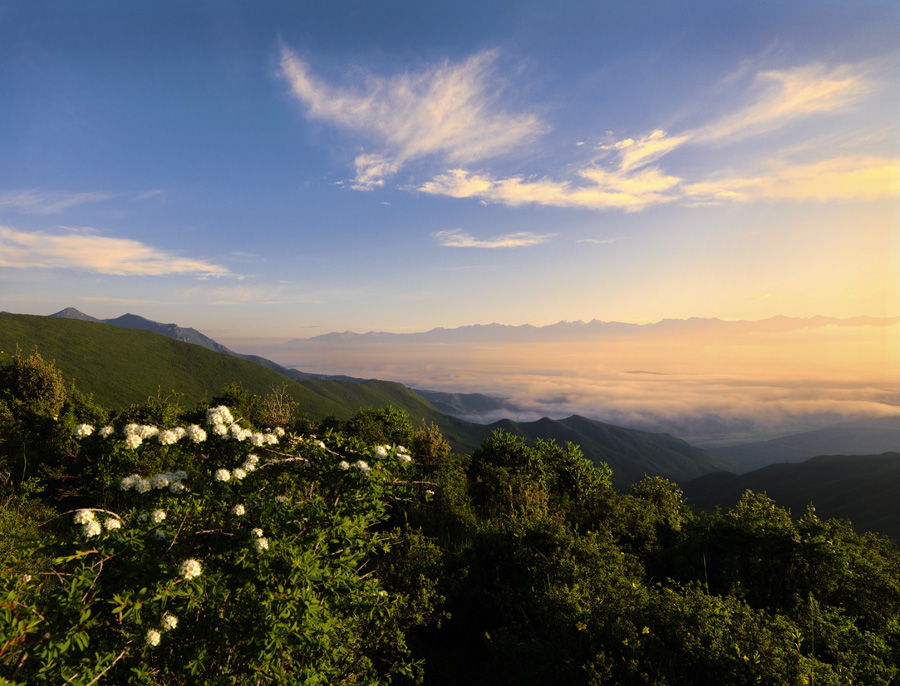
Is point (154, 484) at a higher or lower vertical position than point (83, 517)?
higher

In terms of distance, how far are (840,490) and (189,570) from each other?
21707 cm

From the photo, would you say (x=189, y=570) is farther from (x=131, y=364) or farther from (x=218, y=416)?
(x=131, y=364)

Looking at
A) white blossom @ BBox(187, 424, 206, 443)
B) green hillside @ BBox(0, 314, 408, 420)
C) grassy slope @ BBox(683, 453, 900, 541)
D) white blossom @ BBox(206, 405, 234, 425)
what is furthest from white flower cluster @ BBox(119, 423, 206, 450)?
grassy slope @ BBox(683, 453, 900, 541)

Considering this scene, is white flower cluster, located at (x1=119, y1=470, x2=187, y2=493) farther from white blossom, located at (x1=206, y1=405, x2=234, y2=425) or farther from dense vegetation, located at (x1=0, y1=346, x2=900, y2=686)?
Result: white blossom, located at (x1=206, y1=405, x2=234, y2=425)

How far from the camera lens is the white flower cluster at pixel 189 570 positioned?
14.9 ft

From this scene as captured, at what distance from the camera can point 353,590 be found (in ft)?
18.5

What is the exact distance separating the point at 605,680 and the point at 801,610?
7.25m

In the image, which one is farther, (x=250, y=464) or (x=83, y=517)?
(x=250, y=464)

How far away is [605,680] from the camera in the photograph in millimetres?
5816

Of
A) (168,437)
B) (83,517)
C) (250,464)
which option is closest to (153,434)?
(168,437)

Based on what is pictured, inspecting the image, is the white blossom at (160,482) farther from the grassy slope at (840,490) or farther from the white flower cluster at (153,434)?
the grassy slope at (840,490)

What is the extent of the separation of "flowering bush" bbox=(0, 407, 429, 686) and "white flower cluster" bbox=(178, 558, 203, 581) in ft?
0.04

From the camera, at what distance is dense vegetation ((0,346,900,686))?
4.61 metres

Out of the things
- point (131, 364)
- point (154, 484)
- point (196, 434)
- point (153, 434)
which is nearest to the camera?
point (154, 484)
